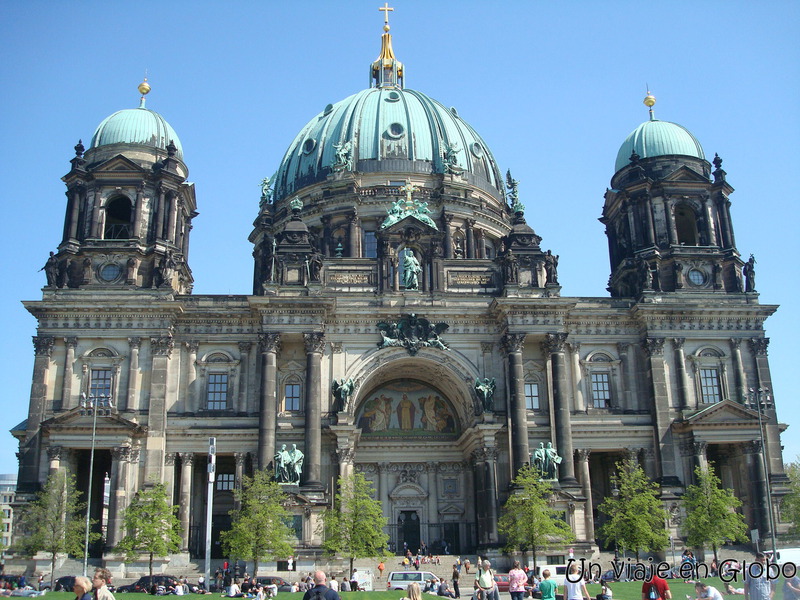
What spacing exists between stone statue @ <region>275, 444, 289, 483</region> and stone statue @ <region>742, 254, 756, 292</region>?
3068 centimetres

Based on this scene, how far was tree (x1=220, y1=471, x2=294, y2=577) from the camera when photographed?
42875 mm

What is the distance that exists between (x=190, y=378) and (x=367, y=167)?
76.0 ft

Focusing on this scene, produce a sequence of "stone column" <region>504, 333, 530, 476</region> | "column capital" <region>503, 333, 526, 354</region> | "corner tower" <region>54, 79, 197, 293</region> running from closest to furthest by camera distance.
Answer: "stone column" <region>504, 333, 530, 476</region> → "column capital" <region>503, 333, 526, 354</region> → "corner tower" <region>54, 79, 197, 293</region>

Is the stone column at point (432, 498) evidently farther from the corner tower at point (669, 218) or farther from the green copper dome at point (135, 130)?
the green copper dome at point (135, 130)

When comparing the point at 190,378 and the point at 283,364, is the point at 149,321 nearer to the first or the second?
the point at 190,378

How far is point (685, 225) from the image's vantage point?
5981cm

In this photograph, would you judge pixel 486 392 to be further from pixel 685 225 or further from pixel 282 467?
pixel 685 225

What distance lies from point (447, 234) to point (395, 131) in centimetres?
1024

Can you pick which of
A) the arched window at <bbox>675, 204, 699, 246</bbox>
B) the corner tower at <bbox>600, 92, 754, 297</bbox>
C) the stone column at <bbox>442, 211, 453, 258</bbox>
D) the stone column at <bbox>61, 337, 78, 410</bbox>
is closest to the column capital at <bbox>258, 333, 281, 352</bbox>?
the stone column at <bbox>61, 337, 78, 410</bbox>

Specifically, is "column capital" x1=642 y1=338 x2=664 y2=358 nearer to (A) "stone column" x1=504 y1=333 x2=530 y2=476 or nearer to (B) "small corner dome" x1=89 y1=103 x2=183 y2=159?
(A) "stone column" x1=504 y1=333 x2=530 y2=476

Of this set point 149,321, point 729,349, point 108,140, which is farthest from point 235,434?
point 729,349

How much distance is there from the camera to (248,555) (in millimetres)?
42812

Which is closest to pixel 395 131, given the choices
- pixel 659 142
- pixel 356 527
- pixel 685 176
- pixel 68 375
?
pixel 659 142

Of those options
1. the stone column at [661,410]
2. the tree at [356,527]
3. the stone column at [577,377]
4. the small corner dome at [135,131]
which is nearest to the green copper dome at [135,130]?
the small corner dome at [135,131]
